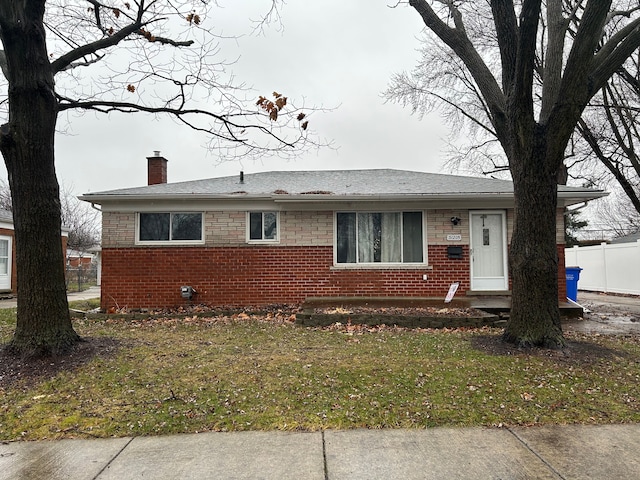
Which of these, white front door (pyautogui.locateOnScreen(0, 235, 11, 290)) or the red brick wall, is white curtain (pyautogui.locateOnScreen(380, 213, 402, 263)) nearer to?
the red brick wall

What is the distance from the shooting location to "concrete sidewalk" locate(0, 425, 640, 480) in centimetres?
306

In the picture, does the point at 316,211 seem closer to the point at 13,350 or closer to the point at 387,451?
the point at 13,350

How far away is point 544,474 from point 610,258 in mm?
17729

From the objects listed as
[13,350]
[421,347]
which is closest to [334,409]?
[421,347]

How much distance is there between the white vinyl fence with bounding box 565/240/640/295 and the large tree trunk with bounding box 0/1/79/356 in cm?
1823

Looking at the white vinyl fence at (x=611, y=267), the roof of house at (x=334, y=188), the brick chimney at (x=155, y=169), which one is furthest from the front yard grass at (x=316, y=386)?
the white vinyl fence at (x=611, y=267)

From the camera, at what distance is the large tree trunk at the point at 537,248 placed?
20.3ft

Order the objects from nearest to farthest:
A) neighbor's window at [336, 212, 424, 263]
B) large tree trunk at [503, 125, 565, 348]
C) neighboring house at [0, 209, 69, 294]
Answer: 1. large tree trunk at [503, 125, 565, 348]
2. neighbor's window at [336, 212, 424, 263]
3. neighboring house at [0, 209, 69, 294]

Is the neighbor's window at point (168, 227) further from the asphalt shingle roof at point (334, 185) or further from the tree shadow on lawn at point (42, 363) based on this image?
the tree shadow on lawn at point (42, 363)

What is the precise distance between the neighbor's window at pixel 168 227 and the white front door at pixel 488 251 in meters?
7.13

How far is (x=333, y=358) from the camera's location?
5.99 meters

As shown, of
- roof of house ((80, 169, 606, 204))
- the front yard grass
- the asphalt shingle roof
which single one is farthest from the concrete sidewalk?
the asphalt shingle roof

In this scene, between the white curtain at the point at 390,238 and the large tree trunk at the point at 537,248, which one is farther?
the white curtain at the point at 390,238

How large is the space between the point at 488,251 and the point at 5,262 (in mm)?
18422
